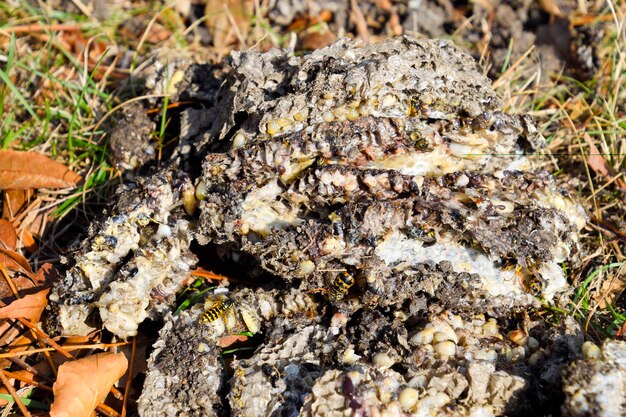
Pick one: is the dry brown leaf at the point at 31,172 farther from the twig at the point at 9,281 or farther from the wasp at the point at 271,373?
the wasp at the point at 271,373

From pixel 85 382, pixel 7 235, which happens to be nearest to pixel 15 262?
pixel 7 235

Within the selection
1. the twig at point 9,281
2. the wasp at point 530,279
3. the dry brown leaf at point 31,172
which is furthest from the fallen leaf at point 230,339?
the dry brown leaf at point 31,172

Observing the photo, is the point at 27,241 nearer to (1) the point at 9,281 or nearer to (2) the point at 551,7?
(1) the point at 9,281

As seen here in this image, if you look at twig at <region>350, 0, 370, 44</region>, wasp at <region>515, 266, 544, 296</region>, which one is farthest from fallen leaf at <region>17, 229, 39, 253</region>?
twig at <region>350, 0, 370, 44</region>

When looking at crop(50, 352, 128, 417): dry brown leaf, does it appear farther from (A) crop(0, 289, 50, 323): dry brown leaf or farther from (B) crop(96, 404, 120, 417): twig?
(A) crop(0, 289, 50, 323): dry brown leaf

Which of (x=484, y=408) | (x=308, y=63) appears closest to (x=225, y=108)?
(x=308, y=63)

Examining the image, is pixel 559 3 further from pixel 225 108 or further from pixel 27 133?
pixel 27 133
